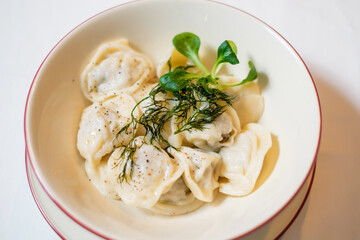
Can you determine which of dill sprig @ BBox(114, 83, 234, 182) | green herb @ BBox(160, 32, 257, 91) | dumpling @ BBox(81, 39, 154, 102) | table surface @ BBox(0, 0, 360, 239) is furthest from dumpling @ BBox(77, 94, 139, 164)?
table surface @ BBox(0, 0, 360, 239)

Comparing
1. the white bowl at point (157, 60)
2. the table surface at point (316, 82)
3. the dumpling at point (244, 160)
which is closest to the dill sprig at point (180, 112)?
the dumpling at point (244, 160)

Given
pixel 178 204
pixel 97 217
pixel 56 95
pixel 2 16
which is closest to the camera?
pixel 97 217

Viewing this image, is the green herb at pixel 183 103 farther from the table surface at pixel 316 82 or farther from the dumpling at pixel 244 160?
the table surface at pixel 316 82

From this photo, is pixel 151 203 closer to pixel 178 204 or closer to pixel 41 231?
pixel 178 204

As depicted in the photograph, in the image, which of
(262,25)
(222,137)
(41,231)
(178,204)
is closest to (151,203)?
(178,204)

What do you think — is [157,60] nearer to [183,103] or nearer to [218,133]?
[183,103]

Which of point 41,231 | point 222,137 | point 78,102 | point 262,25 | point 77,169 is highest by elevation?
point 262,25
